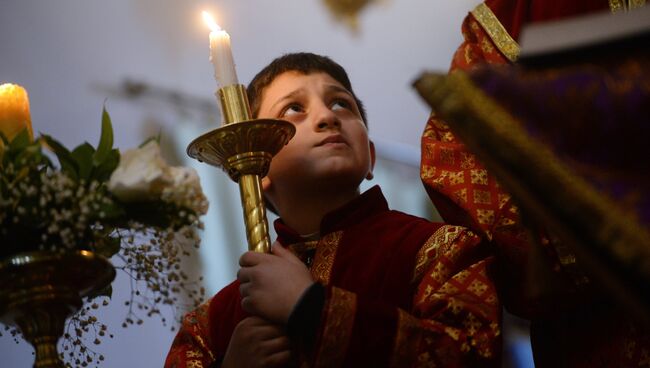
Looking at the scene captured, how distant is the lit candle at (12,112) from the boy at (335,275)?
366 mm

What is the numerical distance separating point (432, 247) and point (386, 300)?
11 centimetres

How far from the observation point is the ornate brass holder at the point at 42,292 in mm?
1230

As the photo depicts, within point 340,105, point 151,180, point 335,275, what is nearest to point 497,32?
point 340,105

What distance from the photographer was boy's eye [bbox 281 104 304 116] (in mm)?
1774

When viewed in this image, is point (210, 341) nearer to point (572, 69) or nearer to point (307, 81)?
point (307, 81)

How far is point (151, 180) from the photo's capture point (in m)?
1.28

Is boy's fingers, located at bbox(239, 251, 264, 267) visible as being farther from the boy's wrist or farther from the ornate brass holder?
the ornate brass holder

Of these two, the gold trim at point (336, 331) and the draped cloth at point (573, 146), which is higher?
the draped cloth at point (573, 146)

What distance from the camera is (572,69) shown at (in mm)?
994

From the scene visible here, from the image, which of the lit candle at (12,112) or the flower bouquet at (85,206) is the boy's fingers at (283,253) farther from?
the lit candle at (12,112)

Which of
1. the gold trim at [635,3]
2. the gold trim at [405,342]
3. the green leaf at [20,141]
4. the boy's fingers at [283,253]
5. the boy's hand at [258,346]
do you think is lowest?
the gold trim at [405,342]

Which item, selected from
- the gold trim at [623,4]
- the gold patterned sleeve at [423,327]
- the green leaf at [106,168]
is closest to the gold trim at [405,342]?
the gold patterned sleeve at [423,327]

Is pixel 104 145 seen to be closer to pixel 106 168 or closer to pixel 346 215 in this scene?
pixel 106 168

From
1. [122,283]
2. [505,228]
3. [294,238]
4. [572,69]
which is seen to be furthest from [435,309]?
[122,283]
